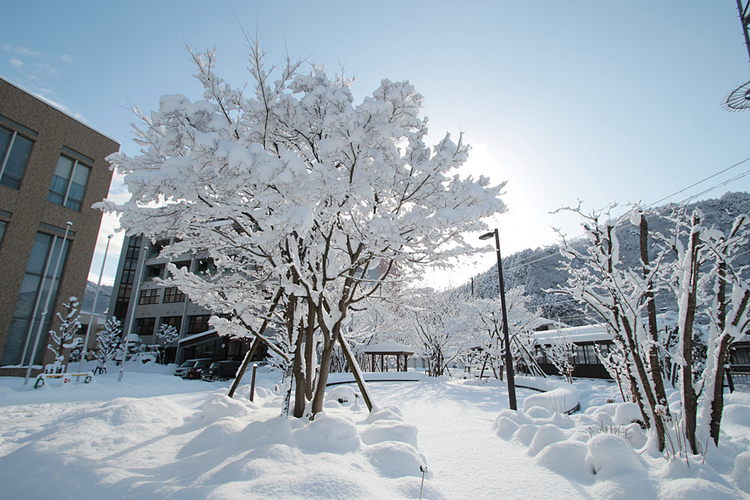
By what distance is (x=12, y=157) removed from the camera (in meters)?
16.5

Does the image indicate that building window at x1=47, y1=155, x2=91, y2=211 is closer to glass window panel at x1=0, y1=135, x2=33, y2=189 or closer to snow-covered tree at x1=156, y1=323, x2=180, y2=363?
glass window panel at x1=0, y1=135, x2=33, y2=189

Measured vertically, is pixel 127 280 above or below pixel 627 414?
above

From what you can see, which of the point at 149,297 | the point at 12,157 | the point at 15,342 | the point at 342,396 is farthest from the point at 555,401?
the point at 149,297

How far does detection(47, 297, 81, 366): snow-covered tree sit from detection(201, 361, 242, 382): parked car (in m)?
8.17

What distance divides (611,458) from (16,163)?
25.0 metres

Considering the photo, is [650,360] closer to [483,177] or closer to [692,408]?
[692,408]

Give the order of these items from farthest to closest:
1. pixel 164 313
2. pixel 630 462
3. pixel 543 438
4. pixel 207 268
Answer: pixel 164 313, pixel 207 268, pixel 543 438, pixel 630 462

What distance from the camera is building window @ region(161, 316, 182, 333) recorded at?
39.2 meters

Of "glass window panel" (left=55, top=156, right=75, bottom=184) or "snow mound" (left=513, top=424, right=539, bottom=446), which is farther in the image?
"glass window panel" (left=55, top=156, right=75, bottom=184)

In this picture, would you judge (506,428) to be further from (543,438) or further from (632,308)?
(632,308)

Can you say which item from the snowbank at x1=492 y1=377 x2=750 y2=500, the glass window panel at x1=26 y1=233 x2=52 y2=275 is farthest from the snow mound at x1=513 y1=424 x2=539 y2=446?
the glass window panel at x1=26 y1=233 x2=52 y2=275

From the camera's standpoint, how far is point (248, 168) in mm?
4043

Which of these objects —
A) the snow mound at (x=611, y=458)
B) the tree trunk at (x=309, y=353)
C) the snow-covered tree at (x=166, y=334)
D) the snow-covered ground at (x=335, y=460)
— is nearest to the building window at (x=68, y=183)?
the snow-covered ground at (x=335, y=460)

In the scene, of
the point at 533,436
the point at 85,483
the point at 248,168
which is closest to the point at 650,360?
the point at 533,436
